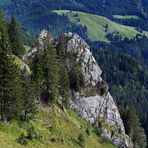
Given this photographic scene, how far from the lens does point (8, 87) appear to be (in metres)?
72.5

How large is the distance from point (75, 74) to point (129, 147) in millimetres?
27859

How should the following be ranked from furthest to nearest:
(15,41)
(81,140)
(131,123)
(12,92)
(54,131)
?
(131,123) < (15,41) < (81,140) < (54,131) < (12,92)

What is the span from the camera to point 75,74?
118250 millimetres

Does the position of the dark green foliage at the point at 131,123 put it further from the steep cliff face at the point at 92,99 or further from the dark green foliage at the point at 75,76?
the dark green foliage at the point at 75,76

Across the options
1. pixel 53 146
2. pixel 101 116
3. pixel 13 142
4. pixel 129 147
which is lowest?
pixel 129 147

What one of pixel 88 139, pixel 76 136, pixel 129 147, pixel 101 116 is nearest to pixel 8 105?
pixel 76 136

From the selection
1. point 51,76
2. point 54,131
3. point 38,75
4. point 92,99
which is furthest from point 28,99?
point 92,99

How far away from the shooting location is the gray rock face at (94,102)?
11678cm

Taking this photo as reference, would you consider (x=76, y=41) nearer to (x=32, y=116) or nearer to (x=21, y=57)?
(x=21, y=57)

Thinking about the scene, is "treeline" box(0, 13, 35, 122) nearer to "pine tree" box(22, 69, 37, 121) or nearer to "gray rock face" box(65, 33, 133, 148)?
"pine tree" box(22, 69, 37, 121)

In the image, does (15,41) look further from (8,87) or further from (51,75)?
(8,87)

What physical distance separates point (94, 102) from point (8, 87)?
51.5m

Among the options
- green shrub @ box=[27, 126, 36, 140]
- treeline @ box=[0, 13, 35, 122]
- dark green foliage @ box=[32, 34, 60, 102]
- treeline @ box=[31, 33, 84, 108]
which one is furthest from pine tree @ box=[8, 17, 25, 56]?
green shrub @ box=[27, 126, 36, 140]

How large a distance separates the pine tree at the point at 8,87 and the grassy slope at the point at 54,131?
2453 millimetres
